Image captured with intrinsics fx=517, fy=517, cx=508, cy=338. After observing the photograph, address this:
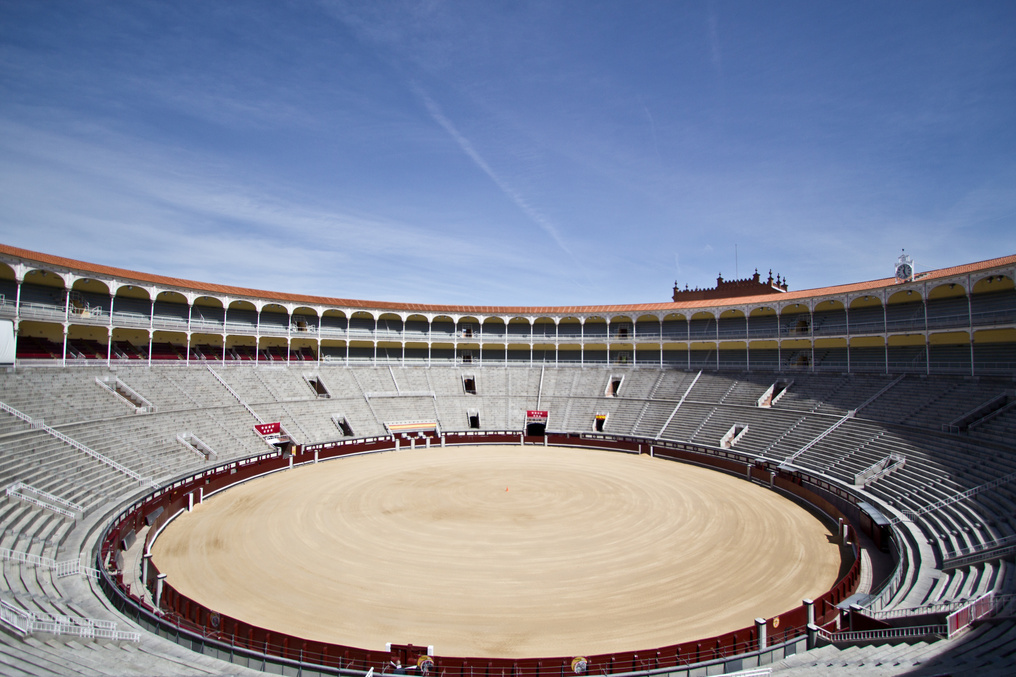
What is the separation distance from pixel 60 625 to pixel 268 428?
26.3 metres

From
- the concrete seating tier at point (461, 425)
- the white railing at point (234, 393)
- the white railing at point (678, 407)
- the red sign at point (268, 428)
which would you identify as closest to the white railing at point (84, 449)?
the concrete seating tier at point (461, 425)

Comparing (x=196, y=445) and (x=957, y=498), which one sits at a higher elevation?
(x=196, y=445)

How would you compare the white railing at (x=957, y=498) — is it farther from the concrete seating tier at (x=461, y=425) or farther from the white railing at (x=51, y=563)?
the white railing at (x=51, y=563)

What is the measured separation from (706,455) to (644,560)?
19.0 meters

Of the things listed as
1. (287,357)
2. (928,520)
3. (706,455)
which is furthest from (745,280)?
(287,357)

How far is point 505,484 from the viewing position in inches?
1159

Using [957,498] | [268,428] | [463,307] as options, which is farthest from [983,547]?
[463,307]

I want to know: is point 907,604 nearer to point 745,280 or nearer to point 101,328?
point 101,328

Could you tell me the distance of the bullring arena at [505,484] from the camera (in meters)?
12.4

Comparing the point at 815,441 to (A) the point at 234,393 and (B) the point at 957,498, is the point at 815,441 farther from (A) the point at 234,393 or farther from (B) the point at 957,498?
(A) the point at 234,393

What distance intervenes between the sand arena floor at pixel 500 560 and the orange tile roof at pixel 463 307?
18.4 metres

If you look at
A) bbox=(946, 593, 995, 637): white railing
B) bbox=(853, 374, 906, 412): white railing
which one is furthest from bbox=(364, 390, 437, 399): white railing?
bbox=(946, 593, 995, 637): white railing

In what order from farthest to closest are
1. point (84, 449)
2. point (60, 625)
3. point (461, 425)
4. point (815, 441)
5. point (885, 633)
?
point (461, 425)
point (815, 441)
point (84, 449)
point (885, 633)
point (60, 625)

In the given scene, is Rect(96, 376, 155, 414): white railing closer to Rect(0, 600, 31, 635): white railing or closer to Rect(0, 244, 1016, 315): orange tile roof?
Rect(0, 244, 1016, 315): orange tile roof
